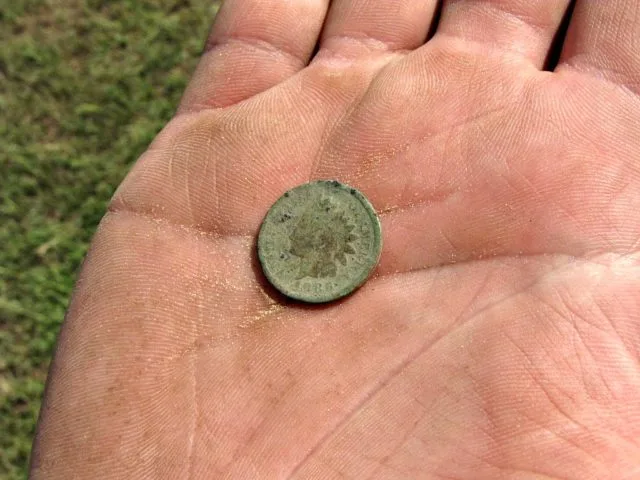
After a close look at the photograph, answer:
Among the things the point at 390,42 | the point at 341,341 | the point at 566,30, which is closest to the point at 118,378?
the point at 341,341

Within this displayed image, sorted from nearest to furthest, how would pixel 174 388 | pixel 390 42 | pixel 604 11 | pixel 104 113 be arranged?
1. pixel 174 388
2. pixel 604 11
3. pixel 390 42
4. pixel 104 113

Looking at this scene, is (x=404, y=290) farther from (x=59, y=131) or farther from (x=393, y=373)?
(x=59, y=131)

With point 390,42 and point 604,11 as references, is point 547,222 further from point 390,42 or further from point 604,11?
point 390,42

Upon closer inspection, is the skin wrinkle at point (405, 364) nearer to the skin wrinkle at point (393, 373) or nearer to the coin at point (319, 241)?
the skin wrinkle at point (393, 373)

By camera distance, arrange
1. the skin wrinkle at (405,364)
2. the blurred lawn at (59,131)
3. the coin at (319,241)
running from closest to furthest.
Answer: the skin wrinkle at (405,364) → the coin at (319,241) → the blurred lawn at (59,131)

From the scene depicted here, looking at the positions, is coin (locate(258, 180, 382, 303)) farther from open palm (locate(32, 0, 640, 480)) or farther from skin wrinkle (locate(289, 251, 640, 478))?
skin wrinkle (locate(289, 251, 640, 478))

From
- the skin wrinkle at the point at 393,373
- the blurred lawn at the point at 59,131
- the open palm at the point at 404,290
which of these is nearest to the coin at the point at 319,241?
the open palm at the point at 404,290
